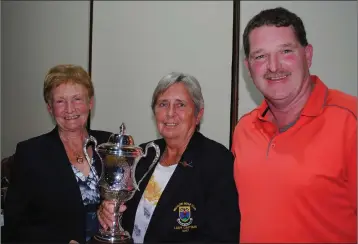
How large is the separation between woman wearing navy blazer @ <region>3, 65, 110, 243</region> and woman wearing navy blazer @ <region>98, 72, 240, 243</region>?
14 centimetres

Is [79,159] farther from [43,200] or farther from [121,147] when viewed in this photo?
[121,147]

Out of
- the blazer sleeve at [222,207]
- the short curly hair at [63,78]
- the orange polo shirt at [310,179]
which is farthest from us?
the short curly hair at [63,78]

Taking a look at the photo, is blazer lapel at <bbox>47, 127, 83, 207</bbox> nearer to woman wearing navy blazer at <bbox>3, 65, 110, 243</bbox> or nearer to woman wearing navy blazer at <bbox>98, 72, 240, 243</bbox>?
woman wearing navy blazer at <bbox>3, 65, 110, 243</bbox>

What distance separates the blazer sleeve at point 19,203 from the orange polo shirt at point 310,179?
99 centimetres

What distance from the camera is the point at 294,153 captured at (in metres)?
1.30

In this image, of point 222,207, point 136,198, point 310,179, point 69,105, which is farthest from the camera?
point 69,105

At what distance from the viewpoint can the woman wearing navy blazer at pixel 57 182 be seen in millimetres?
1605

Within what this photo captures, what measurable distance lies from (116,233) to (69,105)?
637mm

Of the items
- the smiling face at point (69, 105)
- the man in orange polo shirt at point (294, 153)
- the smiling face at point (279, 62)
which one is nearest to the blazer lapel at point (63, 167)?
the smiling face at point (69, 105)

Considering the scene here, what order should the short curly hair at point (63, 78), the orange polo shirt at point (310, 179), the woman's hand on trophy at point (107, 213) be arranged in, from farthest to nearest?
the short curly hair at point (63, 78) → the woman's hand on trophy at point (107, 213) → the orange polo shirt at point (310, 179)

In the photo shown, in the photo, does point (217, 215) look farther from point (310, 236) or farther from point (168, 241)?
point (310, 236)

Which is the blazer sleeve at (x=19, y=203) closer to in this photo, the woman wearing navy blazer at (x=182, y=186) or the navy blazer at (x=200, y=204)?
the woman wearing navy blazer at (x=182, y=186)

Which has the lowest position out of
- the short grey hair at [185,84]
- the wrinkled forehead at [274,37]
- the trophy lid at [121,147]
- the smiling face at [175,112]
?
the trophy lid at [121,147]

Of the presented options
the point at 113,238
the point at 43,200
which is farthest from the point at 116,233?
the point at 43,200
